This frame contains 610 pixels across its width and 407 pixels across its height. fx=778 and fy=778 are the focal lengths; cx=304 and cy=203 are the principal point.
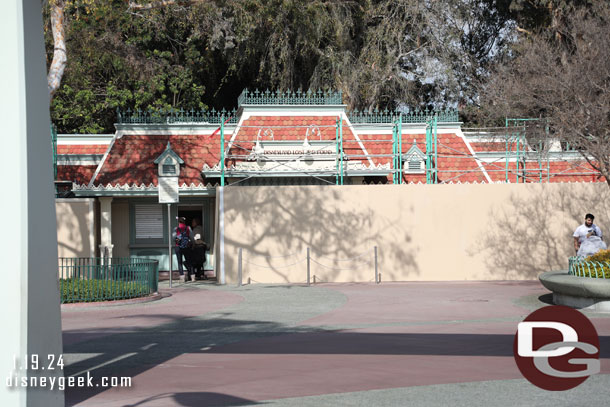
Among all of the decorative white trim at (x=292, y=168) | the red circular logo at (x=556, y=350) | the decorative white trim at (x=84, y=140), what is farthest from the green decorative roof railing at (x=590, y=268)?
the decorative white trim at (x=84, y=140)

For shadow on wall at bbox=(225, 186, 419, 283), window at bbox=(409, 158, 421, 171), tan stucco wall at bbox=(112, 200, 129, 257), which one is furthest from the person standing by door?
window at bbox=(409, 158, 421, 171)

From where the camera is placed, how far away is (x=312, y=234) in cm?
2288

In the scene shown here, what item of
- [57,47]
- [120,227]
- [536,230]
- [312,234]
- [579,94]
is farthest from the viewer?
[120,227]

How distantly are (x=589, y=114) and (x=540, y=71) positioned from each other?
2.58 meters

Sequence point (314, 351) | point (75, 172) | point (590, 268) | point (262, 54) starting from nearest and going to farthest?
point (314, 351) → point (590, 268) → point (75, 172) → point (262, 54)

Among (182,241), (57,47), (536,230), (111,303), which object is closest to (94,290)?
(111,303)

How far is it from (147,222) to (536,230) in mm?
12403

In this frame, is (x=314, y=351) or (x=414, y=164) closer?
(x=314, y=351)

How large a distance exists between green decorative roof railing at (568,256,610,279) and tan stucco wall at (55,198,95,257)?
526 inches

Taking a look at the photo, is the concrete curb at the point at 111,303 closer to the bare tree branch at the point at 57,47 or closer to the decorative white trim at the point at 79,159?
the bare tree branch at the point at 57,47

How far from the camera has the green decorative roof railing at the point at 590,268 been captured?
15.0 m

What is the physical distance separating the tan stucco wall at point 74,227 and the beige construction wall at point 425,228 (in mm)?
4702

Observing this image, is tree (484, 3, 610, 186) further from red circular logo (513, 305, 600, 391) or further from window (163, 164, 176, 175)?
window (163, 164, 176, 175)

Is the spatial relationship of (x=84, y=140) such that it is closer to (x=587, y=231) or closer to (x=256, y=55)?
(x=256, y=55)
